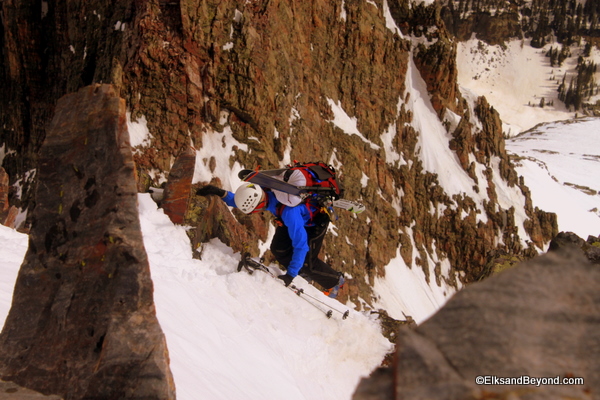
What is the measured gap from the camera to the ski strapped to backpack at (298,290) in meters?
5.65

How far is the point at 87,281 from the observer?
233cm

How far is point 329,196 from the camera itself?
598 cm

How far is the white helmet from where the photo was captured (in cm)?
544

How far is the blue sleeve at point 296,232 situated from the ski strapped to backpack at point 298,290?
42 cm

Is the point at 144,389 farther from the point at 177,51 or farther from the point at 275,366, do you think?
the point at 177,51

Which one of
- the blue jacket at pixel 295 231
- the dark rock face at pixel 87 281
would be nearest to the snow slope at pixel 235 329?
the blue jacket at pixel 295 231

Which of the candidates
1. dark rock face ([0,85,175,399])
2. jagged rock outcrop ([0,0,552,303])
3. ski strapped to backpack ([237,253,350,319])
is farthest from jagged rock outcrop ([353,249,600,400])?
jagged rock outcrop ([0,0,552,303])

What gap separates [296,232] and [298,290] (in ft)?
3.12

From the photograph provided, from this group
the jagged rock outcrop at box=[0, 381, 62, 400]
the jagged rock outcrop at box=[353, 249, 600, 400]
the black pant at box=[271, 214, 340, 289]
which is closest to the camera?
the jagged rock outcrop at box=[353, 249, 600, 400]

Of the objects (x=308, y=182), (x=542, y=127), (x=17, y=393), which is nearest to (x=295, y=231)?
(x=308, y=182)

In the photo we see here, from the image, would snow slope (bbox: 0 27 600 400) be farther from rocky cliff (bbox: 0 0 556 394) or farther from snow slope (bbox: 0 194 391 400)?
rocky cliff (bbox: 0 0 556 394)

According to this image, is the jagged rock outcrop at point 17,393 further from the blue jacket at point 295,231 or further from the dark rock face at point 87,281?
the blue jacket at point 295,231

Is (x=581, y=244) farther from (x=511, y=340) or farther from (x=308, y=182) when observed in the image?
(x=511, y=340)

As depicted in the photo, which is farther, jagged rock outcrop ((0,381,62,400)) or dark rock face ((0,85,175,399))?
dark rock face ((0,85,175,399))
